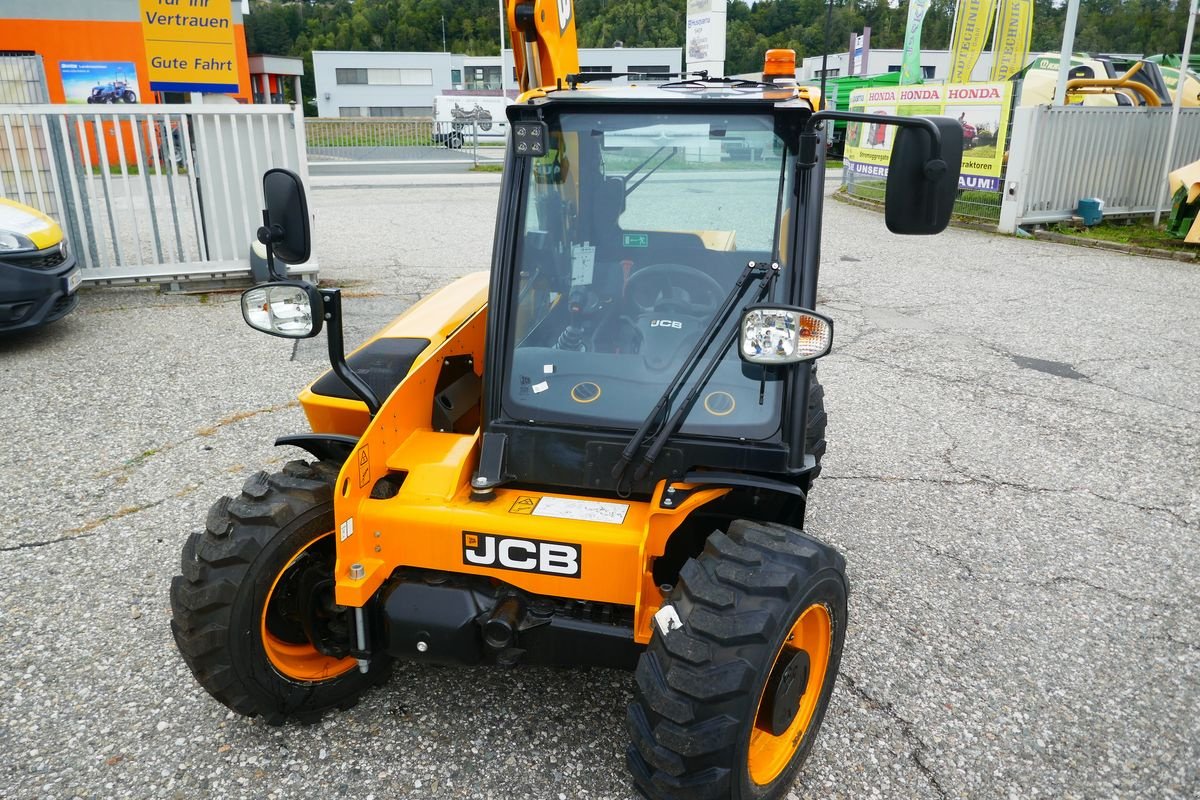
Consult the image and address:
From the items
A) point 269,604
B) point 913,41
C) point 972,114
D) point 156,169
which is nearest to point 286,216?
point 269,604

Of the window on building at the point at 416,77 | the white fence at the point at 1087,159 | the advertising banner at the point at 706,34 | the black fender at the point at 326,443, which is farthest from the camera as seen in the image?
the window on building at the point at 416,77

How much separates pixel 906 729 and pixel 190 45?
10171mm

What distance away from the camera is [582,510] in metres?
2.65

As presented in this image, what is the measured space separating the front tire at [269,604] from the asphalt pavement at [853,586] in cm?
19

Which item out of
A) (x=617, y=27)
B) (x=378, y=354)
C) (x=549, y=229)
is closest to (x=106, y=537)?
(x=378, y=354)

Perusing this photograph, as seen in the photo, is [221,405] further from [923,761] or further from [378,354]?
[923,761]

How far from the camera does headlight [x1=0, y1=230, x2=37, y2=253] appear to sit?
686 centimetres

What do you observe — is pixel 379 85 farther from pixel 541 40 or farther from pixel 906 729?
pixel 906 729

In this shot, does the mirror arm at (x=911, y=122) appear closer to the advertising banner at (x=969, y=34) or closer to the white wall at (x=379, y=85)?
the advertising banner at (x=969, y=34)

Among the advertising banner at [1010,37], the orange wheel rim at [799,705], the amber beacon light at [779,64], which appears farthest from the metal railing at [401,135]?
the orange wheel rim at [799,705]

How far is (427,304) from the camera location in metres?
4.22

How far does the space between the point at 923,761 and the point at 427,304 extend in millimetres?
2850

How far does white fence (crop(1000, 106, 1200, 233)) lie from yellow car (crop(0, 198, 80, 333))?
12.9 m

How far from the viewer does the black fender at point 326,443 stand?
2.94 m
